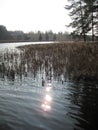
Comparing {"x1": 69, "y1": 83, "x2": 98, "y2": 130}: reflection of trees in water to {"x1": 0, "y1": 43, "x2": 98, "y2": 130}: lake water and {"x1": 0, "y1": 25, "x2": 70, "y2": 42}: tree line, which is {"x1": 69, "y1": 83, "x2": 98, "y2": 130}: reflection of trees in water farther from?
{"x1": 0, "y1": 25, "x2": 70, "y2": 42}: tree line

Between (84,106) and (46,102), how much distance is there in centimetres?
133

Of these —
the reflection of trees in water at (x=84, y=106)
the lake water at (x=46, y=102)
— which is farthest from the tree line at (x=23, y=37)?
the reflection of trees in water at (x=84, y=106)

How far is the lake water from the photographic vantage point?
17.6 ft

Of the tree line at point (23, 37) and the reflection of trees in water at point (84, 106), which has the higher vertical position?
the tree line at point (23, 37)

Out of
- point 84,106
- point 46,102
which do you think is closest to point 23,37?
point 46,102

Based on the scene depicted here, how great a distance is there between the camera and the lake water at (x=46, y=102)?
5.36m

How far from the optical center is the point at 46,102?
704 cm

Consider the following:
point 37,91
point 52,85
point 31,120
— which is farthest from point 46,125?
point 52,85

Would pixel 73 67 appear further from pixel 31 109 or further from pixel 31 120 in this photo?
pixel 31 120

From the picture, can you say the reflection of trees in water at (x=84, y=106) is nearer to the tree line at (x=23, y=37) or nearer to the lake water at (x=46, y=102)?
the lake water at (x=46, y=102)

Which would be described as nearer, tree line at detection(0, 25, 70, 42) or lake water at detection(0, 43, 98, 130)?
lake water at detection(0, 43, 98, 130)

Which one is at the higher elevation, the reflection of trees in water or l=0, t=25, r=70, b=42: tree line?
l=0, t=25, r=70, b=42: tree line

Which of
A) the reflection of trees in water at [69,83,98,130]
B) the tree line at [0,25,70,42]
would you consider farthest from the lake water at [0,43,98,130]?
the tree line at [0,25,70,42]

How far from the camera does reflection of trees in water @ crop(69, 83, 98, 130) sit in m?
5.43
